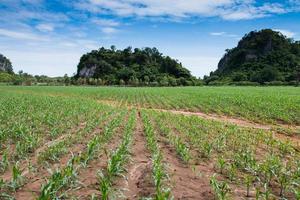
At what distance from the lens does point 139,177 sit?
6766 millimetres

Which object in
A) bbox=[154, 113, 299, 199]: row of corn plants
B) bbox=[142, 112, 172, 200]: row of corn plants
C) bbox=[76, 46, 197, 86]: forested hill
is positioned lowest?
bbox=[154, 113, 299, 199]: row of corn plants

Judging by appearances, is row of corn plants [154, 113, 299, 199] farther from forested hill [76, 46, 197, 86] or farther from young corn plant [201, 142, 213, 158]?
forested hill [76, 46, 197, 86]

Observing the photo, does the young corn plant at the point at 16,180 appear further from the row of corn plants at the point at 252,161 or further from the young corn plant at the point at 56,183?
the row of corn plants at the point at 252,161

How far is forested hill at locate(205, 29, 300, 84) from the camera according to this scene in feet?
394

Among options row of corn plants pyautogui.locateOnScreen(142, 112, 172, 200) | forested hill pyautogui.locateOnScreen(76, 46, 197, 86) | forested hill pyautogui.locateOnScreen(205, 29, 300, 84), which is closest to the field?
row of corn plants pyautogui.locateOnScreen(142, 112, 172, 200)

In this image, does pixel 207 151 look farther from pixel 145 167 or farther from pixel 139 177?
pixel 139 177

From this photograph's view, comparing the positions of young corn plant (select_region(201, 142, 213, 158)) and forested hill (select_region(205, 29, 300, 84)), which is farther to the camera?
forested hill (select_region(205, 29, 300, 84))

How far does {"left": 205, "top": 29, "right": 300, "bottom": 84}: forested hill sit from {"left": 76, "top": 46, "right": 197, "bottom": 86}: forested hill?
1759cm

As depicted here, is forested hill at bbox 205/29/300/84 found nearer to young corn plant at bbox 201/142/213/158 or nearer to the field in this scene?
the field

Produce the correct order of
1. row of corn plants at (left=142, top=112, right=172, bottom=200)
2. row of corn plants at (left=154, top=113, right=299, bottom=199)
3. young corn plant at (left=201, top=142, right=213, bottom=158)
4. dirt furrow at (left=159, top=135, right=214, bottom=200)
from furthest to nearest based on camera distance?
young corn plant at (left=201, top=142, right=213, bottom=158) < row of corn plants at (left=154, top=113, right=299, bottom=199) < dirt furrow at (left=159, top=135, right=214, bottom=200) < row of corn plants at (left=142, top=112, right=172, bottom=200)

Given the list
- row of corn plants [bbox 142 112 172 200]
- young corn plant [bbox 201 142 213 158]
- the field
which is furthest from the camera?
young corn plant [bbox 201 142 213 158]

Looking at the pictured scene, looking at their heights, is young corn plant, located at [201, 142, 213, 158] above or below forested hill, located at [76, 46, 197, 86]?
below

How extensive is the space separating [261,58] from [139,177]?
153256 mm

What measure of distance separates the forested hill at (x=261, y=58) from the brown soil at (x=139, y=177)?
106 meters
